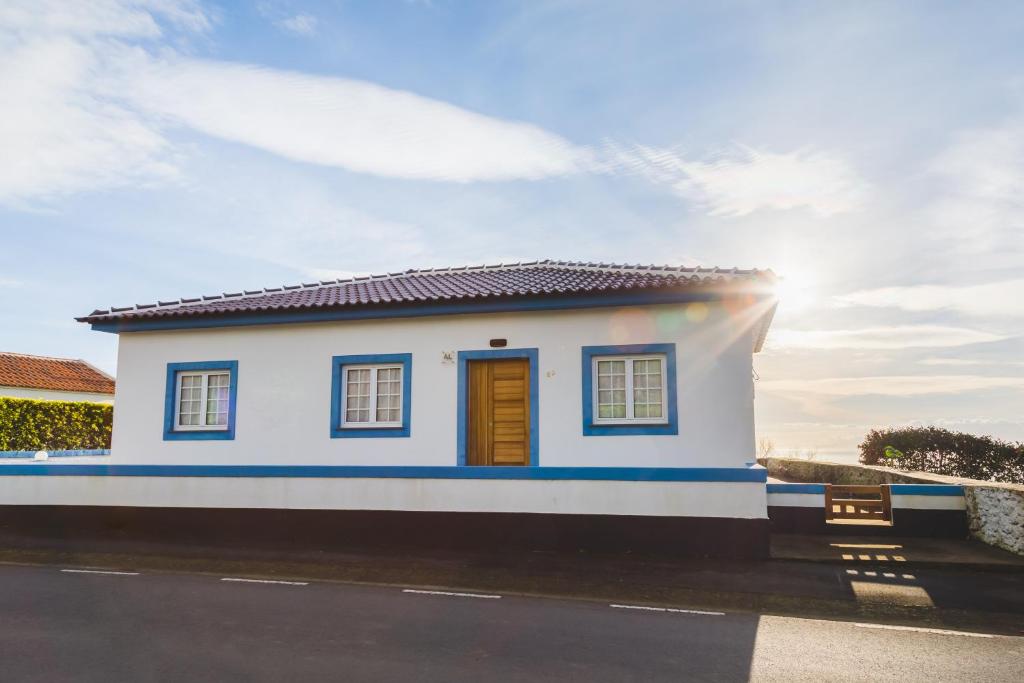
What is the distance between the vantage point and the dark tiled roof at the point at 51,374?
109 ft

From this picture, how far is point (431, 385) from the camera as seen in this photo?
44.9ft

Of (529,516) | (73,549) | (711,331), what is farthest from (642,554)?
(73,549)

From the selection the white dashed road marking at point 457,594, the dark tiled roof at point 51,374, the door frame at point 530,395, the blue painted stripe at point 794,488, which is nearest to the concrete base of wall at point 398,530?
the white dashed road marking at point 457,594

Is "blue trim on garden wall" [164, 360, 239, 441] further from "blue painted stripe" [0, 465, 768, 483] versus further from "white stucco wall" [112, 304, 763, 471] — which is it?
"blue painted stripe" [0, 465, 768, 483]

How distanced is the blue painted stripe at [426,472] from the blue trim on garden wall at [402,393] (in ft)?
8.21

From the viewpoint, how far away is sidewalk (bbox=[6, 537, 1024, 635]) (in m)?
7.63

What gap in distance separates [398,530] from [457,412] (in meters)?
3.09

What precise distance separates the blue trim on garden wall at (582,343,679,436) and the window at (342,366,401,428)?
140 inches

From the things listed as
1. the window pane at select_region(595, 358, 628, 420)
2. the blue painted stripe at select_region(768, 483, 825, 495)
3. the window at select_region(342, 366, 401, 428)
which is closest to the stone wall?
the blue painted stripe at select_region(768, 483, 825, 495)

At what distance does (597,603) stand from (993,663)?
3443 mm

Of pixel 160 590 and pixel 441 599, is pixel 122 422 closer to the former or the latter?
pixel 160 590

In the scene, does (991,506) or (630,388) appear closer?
(991,506)

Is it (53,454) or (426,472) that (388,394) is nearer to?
(426,472)

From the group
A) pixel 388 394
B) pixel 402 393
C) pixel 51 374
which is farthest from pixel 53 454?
pixel 51 374
